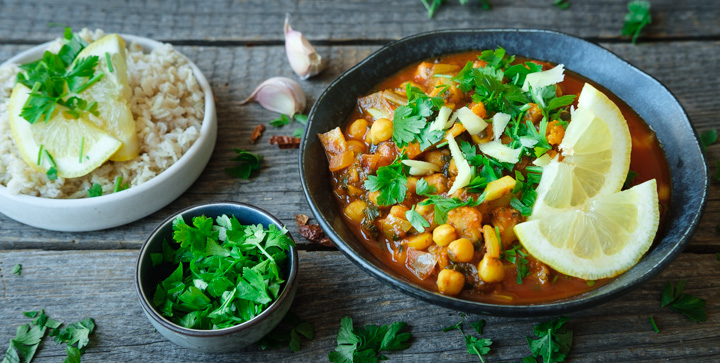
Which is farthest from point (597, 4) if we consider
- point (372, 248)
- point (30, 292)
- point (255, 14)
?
point (30, 292)

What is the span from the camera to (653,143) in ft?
10.4

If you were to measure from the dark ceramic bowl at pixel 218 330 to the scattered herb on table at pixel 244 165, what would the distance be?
2.18ft

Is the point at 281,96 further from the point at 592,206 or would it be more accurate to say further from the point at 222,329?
the point at 592,206

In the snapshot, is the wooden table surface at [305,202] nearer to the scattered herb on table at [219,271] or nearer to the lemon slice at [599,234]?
the scattered herb on table at [219,271]

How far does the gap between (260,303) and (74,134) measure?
4.93 ft

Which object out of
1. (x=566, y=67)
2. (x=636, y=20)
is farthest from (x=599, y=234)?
(x=636, y=20)

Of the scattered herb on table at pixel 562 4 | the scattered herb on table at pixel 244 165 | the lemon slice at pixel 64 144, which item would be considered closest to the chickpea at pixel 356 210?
the scattered herb on table at pixel 244 165

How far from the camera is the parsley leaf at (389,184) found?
9.48 ft

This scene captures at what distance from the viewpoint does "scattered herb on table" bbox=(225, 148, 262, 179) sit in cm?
373

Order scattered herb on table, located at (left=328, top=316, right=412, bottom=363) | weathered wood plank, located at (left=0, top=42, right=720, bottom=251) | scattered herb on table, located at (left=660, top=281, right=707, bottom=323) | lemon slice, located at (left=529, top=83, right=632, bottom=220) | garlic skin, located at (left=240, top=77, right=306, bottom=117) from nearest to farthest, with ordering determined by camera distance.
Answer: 1. lemon slice, located at (left=529, top=83, right=632, bottom=220)
2. scattered herb on table, located at (left=328, top=316, right=412, bottom=363)
3. scattered herb on table, located at (left=660, top=281, right=707, bottom=323)
4. weathered wood plank, located at (left=0, top=42, right=720, bottom=251)
5. garlic skin, located at (left=240, top=77, right=306, bottom=117)

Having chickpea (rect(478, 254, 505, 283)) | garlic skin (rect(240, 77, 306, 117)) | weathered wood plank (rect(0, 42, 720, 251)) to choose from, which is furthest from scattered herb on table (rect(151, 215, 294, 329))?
garlic skin (rect(240, 77, 306, 117))

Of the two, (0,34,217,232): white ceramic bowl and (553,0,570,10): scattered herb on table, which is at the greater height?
(553,0,570,10): scattered herb on table

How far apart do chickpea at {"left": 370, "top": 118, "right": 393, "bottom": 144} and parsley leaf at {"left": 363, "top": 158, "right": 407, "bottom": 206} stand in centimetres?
19

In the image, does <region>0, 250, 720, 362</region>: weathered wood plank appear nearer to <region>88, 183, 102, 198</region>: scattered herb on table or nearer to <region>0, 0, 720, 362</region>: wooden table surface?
<region>0, 0, 720, 362</region>: wooden table surface
